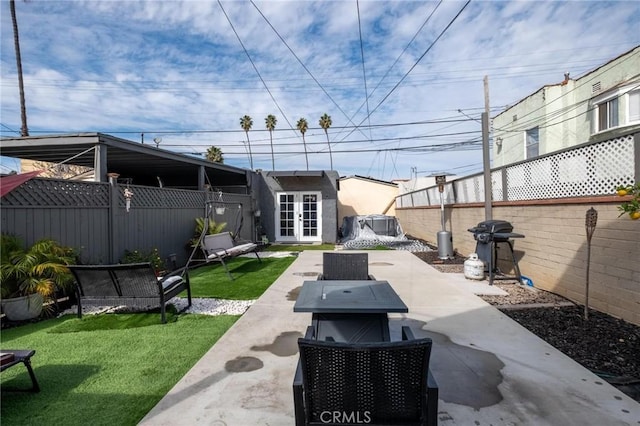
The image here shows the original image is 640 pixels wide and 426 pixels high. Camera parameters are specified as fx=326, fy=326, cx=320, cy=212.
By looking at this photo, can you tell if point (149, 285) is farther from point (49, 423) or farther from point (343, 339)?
point (343, 339)

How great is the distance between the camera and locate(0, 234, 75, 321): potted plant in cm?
410

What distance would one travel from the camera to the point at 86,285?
421cm

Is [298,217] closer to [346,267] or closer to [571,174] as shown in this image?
[346,267]

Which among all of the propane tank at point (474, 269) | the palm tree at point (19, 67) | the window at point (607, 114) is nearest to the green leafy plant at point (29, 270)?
the propane tank at point (474, 269)

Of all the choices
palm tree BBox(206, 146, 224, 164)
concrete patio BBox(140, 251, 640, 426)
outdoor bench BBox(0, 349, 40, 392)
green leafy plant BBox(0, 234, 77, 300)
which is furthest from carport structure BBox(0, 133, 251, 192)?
palm tree BBox(206, 146, 224, 164)

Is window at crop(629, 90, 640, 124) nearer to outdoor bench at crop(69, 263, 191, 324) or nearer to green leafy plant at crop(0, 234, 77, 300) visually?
outdoor bench at crop(69, 263, 191, 324)

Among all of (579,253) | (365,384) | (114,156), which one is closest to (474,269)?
(579,253)

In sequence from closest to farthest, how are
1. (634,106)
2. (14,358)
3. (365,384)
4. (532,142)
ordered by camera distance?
(365,384), (14,358), (634,106), (532,142)

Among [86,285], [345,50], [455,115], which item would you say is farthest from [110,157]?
[455,115]

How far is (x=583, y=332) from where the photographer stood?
372cm

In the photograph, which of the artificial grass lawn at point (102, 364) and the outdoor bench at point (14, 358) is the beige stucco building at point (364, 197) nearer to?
the artificial grass lawn at point (102, 364)

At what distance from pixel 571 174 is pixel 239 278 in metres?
6.17

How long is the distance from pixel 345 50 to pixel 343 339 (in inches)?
371

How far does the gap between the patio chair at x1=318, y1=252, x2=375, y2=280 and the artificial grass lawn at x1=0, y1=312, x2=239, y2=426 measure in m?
1.41
